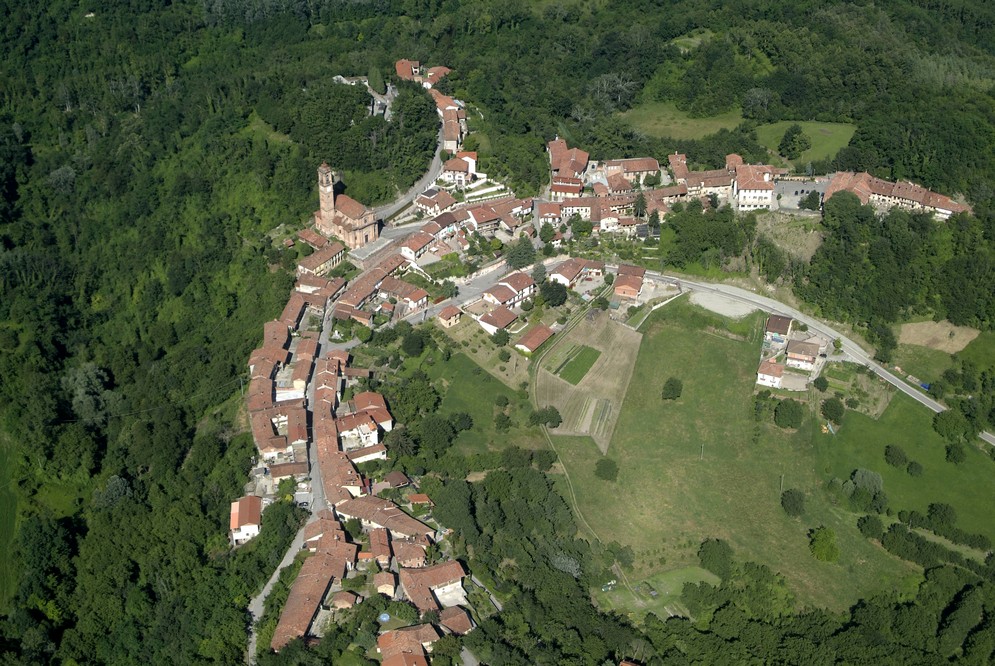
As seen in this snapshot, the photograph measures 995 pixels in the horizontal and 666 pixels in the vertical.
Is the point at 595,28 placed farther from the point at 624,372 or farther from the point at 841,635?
the point at 841,635

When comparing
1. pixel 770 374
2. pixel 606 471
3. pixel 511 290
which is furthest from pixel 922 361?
pixel 511 290

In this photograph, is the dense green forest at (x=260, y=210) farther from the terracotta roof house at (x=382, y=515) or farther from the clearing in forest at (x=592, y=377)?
the clearing in forest at (x=592, y=377)

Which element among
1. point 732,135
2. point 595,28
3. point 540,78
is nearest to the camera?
point 732,135

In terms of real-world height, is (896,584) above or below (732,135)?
below

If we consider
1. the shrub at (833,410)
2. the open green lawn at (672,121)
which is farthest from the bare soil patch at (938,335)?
the open green lawn at (672,121)

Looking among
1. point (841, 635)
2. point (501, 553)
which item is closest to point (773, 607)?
point (841, 635)
